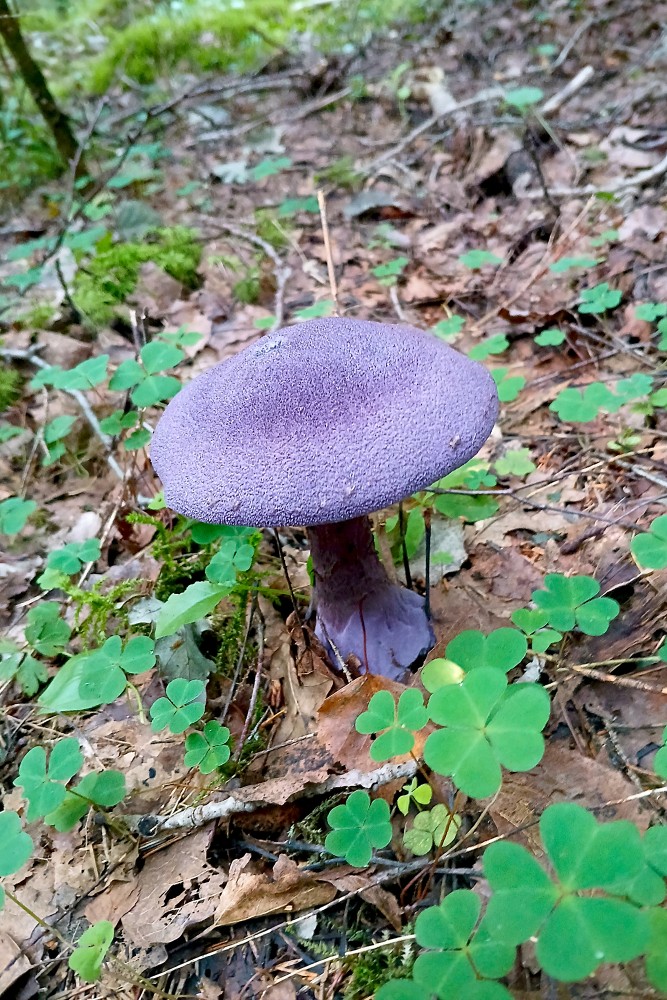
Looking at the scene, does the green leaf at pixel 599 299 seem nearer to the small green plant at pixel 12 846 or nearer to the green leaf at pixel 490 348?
the green leaf at pixel 490 348

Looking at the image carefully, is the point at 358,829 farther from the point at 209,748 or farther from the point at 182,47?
the point at 182,47

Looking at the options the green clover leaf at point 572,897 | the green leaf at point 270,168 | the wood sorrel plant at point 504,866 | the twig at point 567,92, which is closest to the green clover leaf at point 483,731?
the wood sorrel plant at point 504,866

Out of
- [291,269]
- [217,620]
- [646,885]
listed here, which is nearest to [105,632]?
[217,620]

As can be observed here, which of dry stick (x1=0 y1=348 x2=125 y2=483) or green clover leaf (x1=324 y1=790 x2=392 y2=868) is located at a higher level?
dry stick (x1=0 y1=348 x2=125 y2=483)

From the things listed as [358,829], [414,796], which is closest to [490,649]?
[414,796]

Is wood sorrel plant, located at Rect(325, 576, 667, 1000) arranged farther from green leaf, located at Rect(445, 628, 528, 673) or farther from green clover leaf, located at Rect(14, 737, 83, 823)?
green clover leaf, located at Rect(14, 737, 83, 823)

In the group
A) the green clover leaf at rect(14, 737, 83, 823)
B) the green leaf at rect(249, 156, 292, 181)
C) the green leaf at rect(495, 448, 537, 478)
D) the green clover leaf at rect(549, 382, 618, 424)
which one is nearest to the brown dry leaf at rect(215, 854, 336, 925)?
the green clover leaf at rect(14, 737, 83, 823)
